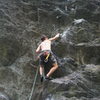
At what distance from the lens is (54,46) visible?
12.5 meters

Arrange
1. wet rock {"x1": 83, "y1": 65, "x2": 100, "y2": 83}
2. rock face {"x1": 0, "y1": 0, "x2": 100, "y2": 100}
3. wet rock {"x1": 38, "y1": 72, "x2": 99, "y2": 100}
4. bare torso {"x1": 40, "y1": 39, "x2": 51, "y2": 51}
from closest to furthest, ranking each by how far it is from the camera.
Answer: wet rock {"x1": 38, "y1": 72, "x2": 99, "y2": 100}
rock face {"x1": 0, "y1": 0, "x2": 100, "y2": 100}
wet rock {"x1": 83, "y1": 65, "x2": 100, "y2": 83}
bare torso {"x1": 40, "y1": 39, "x2": 51, "y2": 51}

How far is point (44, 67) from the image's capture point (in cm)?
1094

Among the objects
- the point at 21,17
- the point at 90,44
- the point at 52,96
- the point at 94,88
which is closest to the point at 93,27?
the point at 90,44

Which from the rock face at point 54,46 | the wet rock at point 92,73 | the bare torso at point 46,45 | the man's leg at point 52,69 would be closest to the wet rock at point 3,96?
the rock face at point 54,46

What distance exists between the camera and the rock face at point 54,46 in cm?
966

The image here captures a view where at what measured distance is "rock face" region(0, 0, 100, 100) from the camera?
31.7ft

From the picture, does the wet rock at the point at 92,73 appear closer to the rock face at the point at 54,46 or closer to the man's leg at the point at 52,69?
the rock face at the point at 54,46

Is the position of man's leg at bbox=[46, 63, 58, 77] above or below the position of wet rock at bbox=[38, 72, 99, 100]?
above

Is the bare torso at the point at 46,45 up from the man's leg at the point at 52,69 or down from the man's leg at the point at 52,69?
up

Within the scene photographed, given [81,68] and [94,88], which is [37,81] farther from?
[94,88]

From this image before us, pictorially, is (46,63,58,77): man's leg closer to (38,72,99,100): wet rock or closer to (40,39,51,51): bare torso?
(38,72,99,100): wet rock

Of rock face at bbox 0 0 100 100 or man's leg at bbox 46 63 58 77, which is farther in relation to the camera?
man's leg at bbox 46 63 58 77

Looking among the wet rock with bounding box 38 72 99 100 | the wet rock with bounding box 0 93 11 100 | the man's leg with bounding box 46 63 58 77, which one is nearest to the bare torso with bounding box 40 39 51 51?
the man's leg with bounding box 46 63 58 77

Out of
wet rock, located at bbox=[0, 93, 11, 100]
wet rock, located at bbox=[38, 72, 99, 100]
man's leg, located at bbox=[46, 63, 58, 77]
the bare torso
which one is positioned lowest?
wet rock, located at bbox=[0, 93, 11, 100]
